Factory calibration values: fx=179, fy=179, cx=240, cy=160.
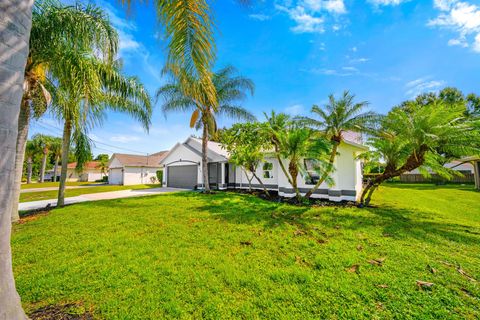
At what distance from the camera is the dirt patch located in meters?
2.46

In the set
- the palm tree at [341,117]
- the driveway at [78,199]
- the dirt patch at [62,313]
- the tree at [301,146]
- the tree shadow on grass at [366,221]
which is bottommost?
the dirt patch at [62,313]

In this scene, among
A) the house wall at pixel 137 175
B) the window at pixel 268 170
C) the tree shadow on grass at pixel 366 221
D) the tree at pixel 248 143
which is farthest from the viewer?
the house wall at pixel 137 175

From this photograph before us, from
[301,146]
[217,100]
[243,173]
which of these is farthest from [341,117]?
[243,173]

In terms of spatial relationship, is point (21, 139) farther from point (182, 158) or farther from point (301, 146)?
point (182, 158)

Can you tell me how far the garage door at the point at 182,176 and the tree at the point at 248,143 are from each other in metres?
8.09

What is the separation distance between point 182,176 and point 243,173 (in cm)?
724

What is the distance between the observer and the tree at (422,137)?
291 inches

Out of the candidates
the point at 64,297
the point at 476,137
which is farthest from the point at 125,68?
the point at 476,137

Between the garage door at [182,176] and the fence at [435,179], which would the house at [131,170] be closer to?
the garage door at [182,176]

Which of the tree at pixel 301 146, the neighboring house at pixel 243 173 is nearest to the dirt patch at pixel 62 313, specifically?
the tree at pixel 301 146

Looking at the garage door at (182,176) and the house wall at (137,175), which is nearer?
the garage door at (182,176)

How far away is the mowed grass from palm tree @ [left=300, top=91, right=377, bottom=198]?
4489 millimetres

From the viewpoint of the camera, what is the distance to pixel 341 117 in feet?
30.1

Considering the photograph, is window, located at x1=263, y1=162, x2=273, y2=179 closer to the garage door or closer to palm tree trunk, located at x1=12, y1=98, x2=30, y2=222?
the garage door
